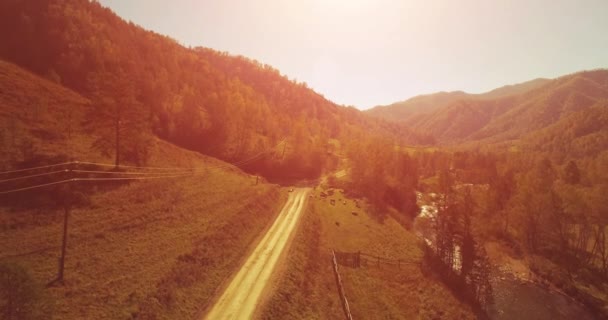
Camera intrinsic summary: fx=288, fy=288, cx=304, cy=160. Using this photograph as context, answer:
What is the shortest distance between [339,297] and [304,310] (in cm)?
700

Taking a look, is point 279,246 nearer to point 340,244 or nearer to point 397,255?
point 340,244

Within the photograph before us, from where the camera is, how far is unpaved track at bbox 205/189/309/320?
89.5 ft

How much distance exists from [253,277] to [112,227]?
17.7 m

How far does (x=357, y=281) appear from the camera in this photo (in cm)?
4106

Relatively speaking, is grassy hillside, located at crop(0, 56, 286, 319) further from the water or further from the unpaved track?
the water

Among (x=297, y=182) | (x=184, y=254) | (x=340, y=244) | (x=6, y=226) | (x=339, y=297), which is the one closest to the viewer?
(x=6, y=226)

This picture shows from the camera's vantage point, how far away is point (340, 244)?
170ft

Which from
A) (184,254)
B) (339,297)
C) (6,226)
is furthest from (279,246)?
(6,226)

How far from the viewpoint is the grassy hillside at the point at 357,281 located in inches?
1271

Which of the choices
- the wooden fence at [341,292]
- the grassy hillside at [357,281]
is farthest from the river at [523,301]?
the wooden fence at [341,292]

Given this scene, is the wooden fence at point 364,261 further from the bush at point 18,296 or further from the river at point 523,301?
the bush at point 18,296

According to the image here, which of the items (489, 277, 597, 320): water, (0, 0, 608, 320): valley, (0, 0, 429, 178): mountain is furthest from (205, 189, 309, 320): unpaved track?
(0, 0, 429, 178): mountain

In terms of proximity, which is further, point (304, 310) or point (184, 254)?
point (184, 254)

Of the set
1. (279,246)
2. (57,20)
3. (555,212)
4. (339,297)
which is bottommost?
(339,297)
